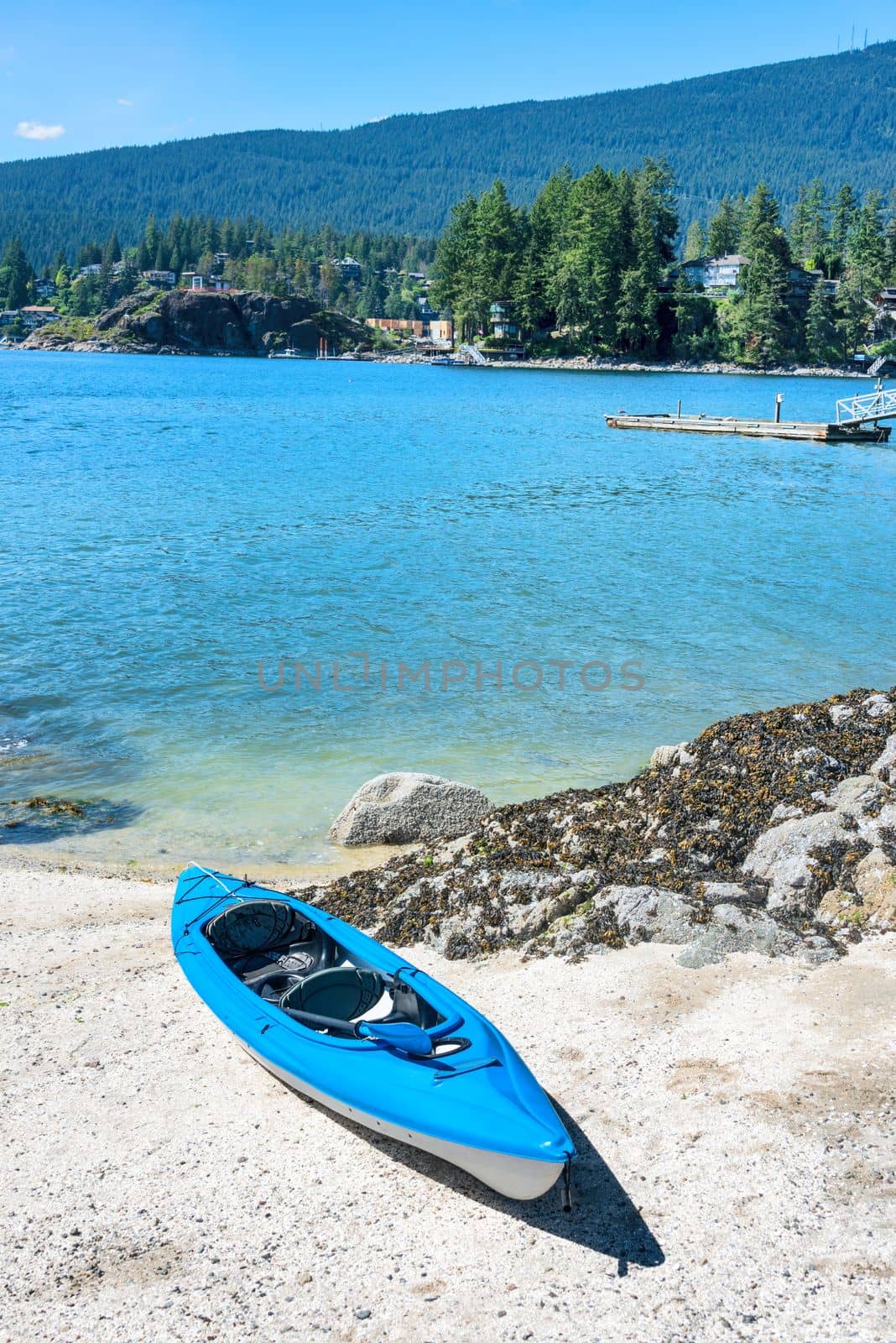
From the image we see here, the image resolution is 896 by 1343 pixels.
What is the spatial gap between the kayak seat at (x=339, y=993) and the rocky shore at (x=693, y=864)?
1769 millimetres

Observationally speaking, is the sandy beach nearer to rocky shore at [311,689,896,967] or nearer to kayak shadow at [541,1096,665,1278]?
kayak shadow at [541,1096,665,1278]

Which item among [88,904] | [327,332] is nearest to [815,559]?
[88,904]

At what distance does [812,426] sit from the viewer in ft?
193

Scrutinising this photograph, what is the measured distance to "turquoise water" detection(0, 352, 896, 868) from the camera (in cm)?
1523

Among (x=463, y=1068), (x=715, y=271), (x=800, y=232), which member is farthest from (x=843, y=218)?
(x=463, y=1068)

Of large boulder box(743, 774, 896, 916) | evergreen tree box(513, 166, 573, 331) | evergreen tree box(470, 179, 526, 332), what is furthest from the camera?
evergreen tree box(470, 179, 526, 332)

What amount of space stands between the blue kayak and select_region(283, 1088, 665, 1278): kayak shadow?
0.78ft

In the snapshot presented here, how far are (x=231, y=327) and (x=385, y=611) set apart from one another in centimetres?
18098

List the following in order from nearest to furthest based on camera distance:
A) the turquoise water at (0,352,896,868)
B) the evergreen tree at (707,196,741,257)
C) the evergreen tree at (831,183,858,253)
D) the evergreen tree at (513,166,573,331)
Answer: the turquoise water at (0,352,896,868) → the evergreen tree at (513,166,573,331) → the evergreen tree at (831,183,858,253) → the evergreen tree at (707,196,741,257)

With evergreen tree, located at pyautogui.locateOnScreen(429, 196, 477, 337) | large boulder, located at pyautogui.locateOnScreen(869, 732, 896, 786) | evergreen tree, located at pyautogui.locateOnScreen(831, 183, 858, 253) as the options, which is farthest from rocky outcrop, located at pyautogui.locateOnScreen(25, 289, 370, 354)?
large boulder, located at pyautogui.locateOnScreen(869, 732, 896, 786)

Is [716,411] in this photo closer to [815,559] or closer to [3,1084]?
[815,559]

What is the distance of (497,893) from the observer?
10062 mm

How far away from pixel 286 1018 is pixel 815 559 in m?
26.1

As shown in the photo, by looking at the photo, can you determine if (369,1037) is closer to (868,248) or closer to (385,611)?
(385,611)
